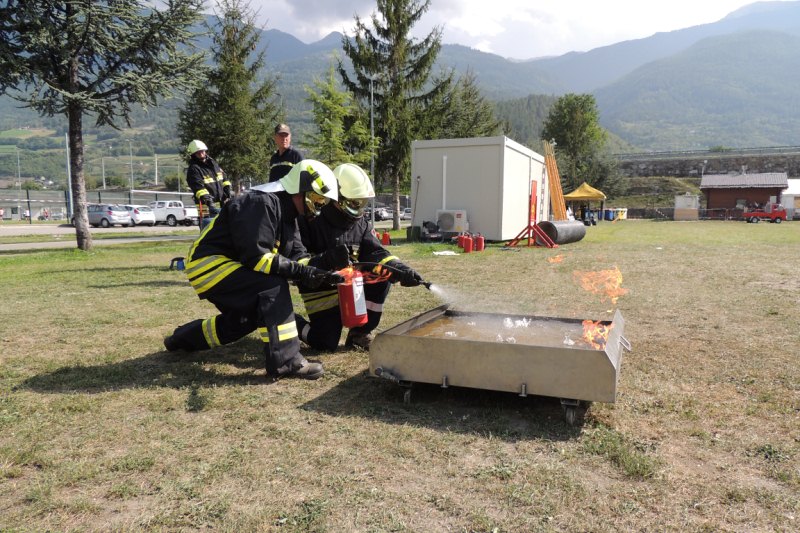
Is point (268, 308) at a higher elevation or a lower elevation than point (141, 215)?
lower

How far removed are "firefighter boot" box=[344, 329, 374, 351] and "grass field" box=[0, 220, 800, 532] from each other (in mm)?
213

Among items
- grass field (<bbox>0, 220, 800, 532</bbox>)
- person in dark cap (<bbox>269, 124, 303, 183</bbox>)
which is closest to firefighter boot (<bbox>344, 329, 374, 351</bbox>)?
grass field (<bbox>0, 220, 800, 532</bbox>)

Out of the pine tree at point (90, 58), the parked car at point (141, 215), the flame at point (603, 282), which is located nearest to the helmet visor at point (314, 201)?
the flame at point (603, 282)

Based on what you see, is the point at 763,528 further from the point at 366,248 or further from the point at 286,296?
the point at 366,248

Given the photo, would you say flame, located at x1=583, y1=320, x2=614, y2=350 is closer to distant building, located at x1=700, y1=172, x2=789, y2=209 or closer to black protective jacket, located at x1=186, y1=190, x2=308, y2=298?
black protective jacket, located at x1=186, y1=190, x2=308, y2=298

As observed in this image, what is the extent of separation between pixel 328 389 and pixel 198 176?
5.57 m

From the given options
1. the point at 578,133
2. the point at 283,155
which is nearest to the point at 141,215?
the point at 283,155

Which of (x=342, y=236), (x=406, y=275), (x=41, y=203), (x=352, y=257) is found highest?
(x=41, y=203)

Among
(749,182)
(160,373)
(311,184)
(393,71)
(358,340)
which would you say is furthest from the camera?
(749,182)

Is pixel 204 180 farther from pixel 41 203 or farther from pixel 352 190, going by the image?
pixel 41 203

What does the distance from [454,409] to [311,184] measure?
213 cm

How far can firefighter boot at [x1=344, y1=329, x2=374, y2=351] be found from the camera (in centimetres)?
536

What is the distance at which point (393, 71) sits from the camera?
2634cm

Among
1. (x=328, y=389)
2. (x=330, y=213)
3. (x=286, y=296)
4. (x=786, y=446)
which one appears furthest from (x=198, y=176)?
(x=786, y=446)
